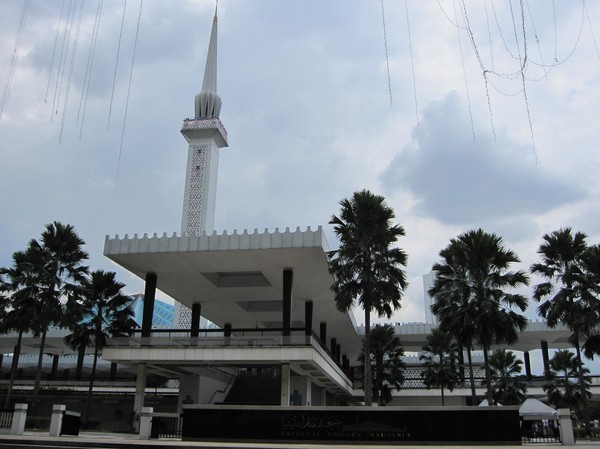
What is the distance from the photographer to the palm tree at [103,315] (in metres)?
33.0

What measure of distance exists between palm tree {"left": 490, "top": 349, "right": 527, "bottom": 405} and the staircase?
1586 centimetres

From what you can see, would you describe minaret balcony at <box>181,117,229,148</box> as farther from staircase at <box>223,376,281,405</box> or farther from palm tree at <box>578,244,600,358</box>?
palm tree at <box>578,244,600,358</box>

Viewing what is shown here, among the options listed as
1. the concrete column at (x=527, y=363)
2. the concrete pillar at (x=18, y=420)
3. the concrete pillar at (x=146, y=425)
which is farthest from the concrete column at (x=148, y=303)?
the concrete column at (x=527, y=363)

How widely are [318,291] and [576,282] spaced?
14.6 meters

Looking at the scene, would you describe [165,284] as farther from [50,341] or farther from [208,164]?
[208,164]

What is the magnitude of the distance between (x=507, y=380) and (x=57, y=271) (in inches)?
1220

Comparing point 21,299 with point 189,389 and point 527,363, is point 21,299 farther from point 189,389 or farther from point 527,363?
point 527,363

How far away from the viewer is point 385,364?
44.0m

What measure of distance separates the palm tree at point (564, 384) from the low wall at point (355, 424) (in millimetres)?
19718

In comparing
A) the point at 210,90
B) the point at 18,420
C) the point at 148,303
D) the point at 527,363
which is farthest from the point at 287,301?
the point at 210,90

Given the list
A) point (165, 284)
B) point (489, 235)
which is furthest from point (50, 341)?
point (489, 235)

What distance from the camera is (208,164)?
67.9 meters

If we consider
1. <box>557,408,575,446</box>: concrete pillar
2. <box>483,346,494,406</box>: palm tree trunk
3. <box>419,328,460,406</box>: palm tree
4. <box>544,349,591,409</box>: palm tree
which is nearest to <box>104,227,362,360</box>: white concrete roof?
<box>483,346,494,406</box>: palm tree trunk

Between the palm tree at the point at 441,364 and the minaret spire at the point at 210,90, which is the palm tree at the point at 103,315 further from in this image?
the minaret spire at the point at 210,90
